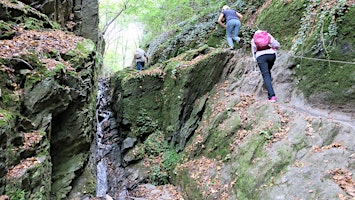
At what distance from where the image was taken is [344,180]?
4375 mm

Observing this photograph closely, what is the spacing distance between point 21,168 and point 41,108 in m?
1.84

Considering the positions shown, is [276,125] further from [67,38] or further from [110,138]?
[110,138]

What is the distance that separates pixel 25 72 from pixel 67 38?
395 cm

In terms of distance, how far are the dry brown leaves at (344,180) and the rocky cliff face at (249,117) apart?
1 centimetres

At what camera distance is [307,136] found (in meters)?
5.60

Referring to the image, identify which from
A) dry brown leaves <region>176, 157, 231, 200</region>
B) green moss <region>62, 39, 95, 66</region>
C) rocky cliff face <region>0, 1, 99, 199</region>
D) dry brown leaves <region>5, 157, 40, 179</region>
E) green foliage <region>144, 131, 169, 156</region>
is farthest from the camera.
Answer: green foliage <region>144, 131, 169, 156</region>

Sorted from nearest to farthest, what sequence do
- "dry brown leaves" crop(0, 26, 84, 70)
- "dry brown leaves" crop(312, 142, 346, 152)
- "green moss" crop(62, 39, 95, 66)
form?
"dry brown leaves" crop(312, 142, 346, 152)
"dry brown leaves" crop(0, 26, 84, 70)
"green moss" crop(62, 39, 95, 66)

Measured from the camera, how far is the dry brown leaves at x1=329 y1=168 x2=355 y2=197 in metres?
4.18

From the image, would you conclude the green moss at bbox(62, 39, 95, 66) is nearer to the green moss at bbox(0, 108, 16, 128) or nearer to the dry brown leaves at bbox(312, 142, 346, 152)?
the green moss at bbox(0, 108, 16, 128)

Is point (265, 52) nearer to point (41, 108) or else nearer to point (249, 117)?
point (249, 117)

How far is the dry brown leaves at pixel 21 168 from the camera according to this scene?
5.45m

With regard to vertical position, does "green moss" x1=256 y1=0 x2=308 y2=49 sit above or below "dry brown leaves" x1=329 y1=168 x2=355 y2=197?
above

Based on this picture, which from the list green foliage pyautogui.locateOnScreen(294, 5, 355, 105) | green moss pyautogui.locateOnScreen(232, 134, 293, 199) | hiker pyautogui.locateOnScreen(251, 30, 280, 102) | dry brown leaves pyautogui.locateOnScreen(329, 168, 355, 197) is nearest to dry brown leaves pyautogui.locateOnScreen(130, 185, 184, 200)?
green moss pyautogui.locateOnScreen(232, 134, 293, 199)

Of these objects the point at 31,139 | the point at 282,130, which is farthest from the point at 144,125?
the point at 282,130
